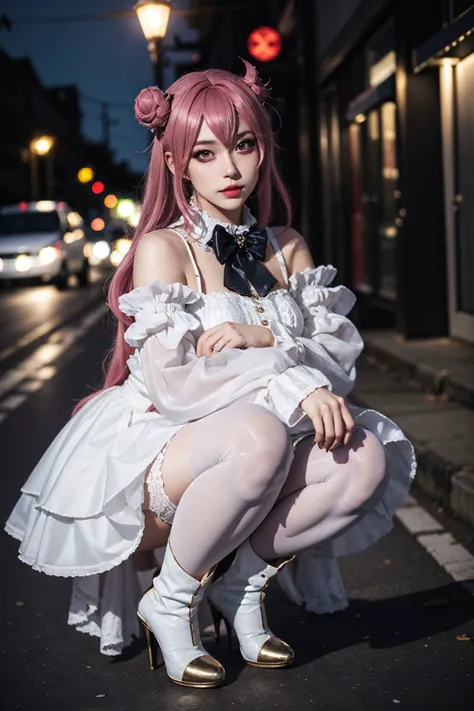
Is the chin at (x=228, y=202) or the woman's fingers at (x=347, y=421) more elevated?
the chin at (x=228, y=202)

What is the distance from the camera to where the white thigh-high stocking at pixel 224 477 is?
129 inches

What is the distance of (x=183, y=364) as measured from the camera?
351 centimetres

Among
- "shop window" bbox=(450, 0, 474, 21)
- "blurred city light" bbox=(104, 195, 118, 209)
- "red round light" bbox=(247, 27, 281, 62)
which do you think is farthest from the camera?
"blurred city light" bbox=(104, 195, 118, 209)

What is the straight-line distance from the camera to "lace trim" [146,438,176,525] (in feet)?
11.4

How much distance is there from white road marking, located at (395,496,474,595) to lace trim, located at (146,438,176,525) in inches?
62.0

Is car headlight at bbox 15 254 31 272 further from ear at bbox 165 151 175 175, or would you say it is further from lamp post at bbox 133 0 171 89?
ear at bbox 165 151 175 175

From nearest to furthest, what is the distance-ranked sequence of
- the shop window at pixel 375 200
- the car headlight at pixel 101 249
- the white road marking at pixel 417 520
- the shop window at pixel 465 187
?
the white road marking at pixel 417 520
the shop window at pixel 465 187
the shop window at pixel 375 200
the car headlight at pixel 101 249

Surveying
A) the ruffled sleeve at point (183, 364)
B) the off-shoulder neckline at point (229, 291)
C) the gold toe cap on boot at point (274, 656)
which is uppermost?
the off-shoulder neckline at point (229, 291)

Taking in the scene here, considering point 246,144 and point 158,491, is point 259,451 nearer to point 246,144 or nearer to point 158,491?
point 158,491

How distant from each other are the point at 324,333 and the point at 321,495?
2.07 ft

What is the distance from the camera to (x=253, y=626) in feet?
11.9

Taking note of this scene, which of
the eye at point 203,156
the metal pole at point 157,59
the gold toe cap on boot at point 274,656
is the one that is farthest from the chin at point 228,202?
the metal pole at point 157,59

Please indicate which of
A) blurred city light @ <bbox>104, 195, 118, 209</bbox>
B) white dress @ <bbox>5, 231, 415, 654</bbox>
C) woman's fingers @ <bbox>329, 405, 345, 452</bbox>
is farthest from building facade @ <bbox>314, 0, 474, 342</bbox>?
blurred city light @ <bbox>104, 195, 118, 209</bbox>

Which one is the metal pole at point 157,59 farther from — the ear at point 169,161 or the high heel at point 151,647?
the high heel at point 151,647
